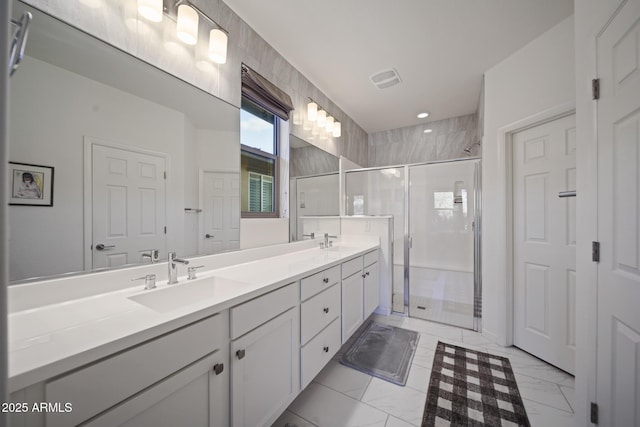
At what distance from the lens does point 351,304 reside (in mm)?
1952

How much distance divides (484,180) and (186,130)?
8.33 feet

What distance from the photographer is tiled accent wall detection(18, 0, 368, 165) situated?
1.00 m

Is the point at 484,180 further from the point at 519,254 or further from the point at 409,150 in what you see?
the point at 409,150

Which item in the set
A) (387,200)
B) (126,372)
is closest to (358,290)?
(387,200)

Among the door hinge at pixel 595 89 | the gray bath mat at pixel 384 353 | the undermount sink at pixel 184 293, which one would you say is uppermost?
the door hinge at pixel 595 89

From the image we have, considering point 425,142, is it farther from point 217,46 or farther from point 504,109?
point 217,46

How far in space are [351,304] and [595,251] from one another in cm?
→ 143

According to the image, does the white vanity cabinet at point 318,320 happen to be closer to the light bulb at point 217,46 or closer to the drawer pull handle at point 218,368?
the drawer pull handle at point 218,368

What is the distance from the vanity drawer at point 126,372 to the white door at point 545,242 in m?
2.38

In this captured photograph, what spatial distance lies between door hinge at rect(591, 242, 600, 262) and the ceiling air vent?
6.64ft

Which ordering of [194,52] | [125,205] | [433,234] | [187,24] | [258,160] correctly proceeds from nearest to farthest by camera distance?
[125,205], [187,24], [194,52], [258,160], [433,234]

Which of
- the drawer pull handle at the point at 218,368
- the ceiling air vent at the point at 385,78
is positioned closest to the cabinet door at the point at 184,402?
the drawer pull handle at the point at 218,368

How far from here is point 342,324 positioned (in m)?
1.79

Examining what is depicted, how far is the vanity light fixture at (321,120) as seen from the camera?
2.39 m
